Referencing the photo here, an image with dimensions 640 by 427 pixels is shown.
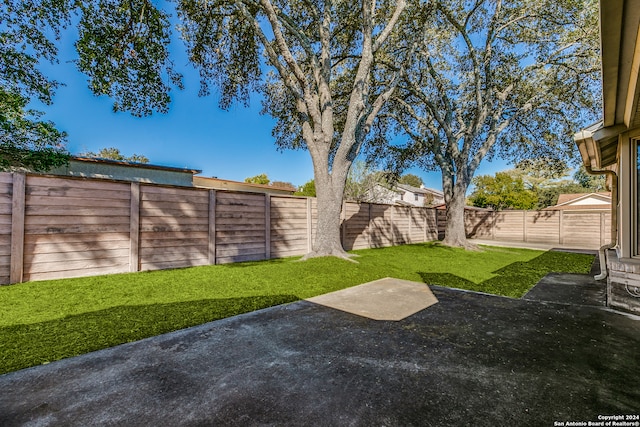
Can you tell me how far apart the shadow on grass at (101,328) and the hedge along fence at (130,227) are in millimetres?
2281

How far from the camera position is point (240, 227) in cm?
671

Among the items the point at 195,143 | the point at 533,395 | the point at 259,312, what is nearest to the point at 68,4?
the point at 259,312

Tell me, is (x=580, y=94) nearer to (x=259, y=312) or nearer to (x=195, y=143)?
(x=259, y=312)

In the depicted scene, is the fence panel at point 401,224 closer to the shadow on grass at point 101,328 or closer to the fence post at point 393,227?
the fence post at point 393,227

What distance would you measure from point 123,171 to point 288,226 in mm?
9302

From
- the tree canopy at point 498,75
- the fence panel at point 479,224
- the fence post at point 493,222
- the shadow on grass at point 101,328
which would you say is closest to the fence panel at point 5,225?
the shadow on grass at point 101,328

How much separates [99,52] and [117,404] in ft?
25.5

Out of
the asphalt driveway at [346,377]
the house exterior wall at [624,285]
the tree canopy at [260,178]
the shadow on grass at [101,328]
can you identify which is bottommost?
the shadow on grass at [101,328]

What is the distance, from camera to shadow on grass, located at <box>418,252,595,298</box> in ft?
14.4

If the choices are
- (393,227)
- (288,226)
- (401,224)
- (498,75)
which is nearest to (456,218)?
(401,224)

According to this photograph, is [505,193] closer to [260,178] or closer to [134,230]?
[260,178]

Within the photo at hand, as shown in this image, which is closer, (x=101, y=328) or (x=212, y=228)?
(x=101, y=328)

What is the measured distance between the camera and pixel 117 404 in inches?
60.6

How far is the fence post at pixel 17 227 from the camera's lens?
410 cm
